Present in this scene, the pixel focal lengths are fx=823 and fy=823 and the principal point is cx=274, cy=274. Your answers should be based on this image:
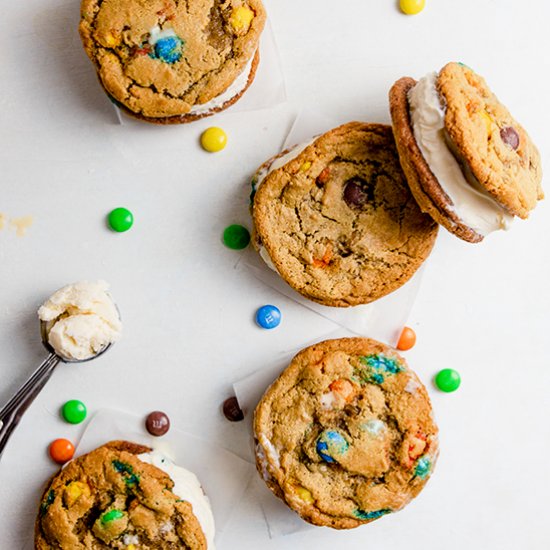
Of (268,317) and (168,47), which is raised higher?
(168,47)

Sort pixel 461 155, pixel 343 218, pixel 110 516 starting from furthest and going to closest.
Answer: pixel 343 218, pixel 110 516, pixel 461 155

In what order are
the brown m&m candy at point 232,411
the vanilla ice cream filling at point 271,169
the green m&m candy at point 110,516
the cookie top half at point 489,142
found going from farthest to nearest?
1. the brown m&m candy at point 232,411
2. the vanilla ice cream filling at point 271,169
3. the green m&m candy at point 110,516
4. the cookie top half at point 489,142


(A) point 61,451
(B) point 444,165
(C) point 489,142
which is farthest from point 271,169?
(A) point 61,451

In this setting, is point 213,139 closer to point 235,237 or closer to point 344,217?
point 235,237

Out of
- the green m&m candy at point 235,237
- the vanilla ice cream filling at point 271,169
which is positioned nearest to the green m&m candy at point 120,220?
the green m&m candy at point 235,237

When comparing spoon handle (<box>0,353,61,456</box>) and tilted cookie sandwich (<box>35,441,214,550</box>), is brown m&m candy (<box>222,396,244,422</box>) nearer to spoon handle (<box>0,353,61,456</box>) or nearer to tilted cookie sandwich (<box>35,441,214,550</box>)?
tilted cookie sandwich (<box>35,441,214,550</box>)

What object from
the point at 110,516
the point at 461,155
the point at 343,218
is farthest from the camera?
the point at 343,218

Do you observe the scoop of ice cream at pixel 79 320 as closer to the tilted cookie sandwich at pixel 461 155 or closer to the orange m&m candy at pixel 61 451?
the orange m&m candy at pixel 61 451

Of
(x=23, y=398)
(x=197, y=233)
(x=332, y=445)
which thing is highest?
(x=197, y=233)
